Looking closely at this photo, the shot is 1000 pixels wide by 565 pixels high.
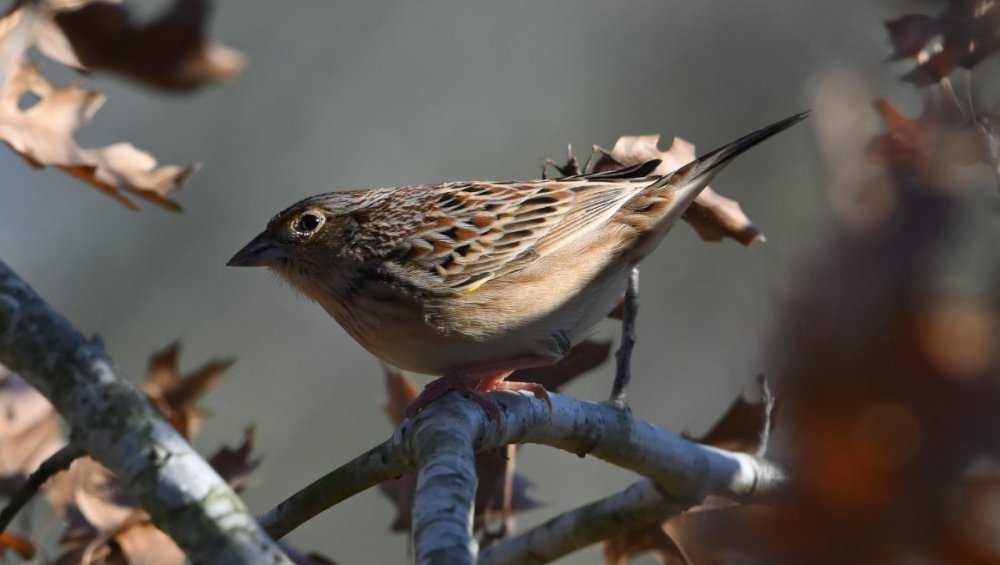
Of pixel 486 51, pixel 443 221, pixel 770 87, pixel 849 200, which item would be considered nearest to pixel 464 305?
pixel 443 221

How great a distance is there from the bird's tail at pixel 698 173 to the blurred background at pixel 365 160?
119 inches

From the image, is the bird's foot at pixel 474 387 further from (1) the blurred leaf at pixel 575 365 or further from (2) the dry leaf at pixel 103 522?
(2) the dry leaf at pixel 103 522

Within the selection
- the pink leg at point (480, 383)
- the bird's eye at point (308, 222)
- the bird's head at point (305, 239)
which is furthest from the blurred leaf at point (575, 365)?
the bird's eye at point (308, 222)

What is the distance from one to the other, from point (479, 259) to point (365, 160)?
5200mm

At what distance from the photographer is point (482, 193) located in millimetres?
4148

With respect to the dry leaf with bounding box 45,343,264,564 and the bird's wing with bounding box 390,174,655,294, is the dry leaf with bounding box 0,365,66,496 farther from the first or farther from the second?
the bird's wing with bounding box 390,174,655,294

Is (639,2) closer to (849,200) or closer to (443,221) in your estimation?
(443,221)

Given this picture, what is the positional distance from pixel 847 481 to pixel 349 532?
23.2 feet

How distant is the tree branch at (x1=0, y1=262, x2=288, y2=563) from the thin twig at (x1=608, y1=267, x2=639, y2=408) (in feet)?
4.75

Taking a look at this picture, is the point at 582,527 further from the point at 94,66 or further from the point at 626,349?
the point at 94,66

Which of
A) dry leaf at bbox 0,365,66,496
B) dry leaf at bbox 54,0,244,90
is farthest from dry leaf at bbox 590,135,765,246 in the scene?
dry leaf at bbox 0,365,66,496

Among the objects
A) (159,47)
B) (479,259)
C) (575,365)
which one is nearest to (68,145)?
(159,47)

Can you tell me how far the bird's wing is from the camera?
3.71 m

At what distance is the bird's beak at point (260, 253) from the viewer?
158 inches
